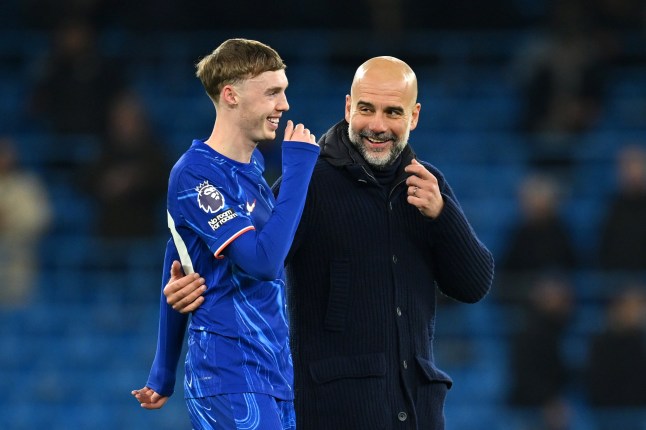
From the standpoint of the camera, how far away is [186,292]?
429 cm

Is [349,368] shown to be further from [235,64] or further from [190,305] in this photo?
[235,64]

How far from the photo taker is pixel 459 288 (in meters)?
4.80

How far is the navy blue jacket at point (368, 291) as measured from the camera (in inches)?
182

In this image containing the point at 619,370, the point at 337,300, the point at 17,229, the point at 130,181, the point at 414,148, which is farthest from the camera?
the point at 414,148

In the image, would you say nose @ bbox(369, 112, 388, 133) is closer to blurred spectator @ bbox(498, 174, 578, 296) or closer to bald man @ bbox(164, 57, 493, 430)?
bald man @ bbox(164, 57, 493, 430)

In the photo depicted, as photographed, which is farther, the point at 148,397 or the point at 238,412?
the point at 148,397

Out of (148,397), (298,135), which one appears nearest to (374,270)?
(298,135)

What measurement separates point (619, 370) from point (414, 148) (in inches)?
111

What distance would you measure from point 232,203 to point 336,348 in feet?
2.23

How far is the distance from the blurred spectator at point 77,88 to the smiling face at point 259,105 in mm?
6912

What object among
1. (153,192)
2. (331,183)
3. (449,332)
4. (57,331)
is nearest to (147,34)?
(153,192)

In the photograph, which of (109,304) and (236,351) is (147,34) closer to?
(109,304)

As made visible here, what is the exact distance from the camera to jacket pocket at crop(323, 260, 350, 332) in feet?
15.3

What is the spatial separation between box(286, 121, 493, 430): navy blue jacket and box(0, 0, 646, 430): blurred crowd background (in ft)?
15.8
